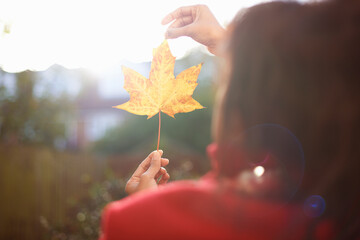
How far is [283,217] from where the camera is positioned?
62 centimetres

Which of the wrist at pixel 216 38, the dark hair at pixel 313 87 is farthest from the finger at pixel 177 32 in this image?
the dark hair at pixel 313 87

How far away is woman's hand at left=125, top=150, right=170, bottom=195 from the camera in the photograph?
3.04ft

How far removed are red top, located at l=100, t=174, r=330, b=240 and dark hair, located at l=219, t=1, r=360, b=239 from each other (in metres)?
0.07

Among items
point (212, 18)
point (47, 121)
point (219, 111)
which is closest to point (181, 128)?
point (47, 121)

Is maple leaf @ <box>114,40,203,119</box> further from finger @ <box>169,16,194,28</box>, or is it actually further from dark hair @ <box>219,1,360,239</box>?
dark hair @ <box>219,1,360,239</box>

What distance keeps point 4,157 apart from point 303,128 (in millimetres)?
5673

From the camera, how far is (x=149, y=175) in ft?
3.08

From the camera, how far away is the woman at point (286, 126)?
2.04 feet

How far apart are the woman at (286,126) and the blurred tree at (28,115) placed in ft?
19.7

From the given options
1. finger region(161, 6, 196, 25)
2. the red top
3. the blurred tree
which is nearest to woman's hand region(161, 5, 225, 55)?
finger region(161, 6, 196, 25)

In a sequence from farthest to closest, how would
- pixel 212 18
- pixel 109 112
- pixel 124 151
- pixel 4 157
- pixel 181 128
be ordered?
pixel 109 112 < pixel 124 151 < pixel 181 128 < pixel 4 157 < pixel 212 18

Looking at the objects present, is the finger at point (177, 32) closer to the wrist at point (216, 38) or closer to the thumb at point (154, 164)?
the wrist at point (216, 38)

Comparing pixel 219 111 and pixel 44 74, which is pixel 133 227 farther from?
pixel 44 74

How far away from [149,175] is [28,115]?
5875 millimetres
